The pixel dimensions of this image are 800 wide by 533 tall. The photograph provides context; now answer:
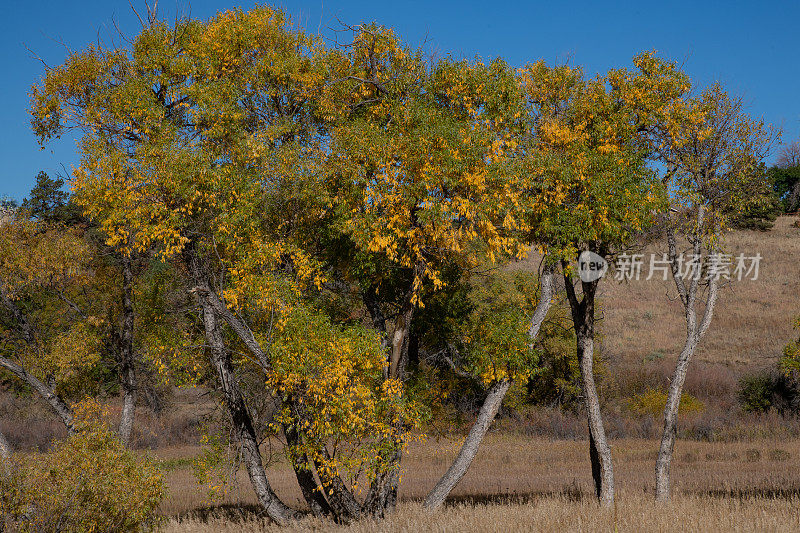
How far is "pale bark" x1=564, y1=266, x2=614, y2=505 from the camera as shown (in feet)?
45.5

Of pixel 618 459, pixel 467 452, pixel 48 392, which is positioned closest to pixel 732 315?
pixel 618 459

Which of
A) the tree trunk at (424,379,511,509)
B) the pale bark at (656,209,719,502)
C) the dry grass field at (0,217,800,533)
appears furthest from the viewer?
the pale bark at (656,209,719,502)

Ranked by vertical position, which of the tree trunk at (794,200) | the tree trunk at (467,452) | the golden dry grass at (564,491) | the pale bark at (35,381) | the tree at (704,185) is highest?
the tree trunk at (794,200)

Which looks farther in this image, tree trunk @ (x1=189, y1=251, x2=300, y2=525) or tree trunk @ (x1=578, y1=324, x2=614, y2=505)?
tree trunk @ (x1=578, y1=324, x2=614, y2=505)

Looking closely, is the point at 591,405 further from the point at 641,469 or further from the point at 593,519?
the point at 641,469

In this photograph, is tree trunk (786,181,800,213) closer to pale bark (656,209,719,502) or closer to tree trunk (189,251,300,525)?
pale bark (656,209,719,502)

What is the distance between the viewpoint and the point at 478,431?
13500 millimetres

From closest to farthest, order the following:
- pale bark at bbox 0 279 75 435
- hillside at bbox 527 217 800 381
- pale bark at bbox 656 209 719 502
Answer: pale bark at bbox 656 209 719 502
pale bark at bbox 0 279 75 435
hillside at bbox 527 217 800 381

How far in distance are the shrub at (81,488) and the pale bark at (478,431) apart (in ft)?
18.2

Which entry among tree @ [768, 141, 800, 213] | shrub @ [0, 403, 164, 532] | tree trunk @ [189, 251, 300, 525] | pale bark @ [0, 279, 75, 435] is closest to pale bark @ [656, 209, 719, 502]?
tree trunk @ [189, 251, 300, 525]

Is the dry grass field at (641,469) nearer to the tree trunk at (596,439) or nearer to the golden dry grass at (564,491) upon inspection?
the golden dry grass at (564,491)

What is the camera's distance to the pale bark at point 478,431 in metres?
13.2

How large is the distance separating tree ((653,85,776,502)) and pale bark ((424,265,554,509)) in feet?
9.53

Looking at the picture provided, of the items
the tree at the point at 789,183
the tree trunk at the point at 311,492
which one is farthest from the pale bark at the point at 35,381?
the tree at the point at 789,183
